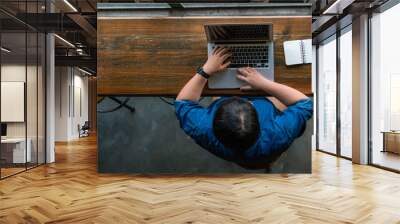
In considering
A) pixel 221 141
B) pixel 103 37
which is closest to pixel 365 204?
pixel 221 141

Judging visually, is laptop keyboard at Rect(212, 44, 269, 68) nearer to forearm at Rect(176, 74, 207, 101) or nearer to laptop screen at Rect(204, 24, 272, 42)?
laptop screen at Rect(204, 24, 272, 42)

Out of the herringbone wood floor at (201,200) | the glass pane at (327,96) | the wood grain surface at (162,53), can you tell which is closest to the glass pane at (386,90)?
the herringbone wood floor at (201,200)

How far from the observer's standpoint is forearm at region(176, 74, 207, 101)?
6.07 ft

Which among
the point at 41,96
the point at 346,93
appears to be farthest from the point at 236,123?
the point at 346,93

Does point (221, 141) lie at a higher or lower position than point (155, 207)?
higher

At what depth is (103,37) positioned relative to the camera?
182cm

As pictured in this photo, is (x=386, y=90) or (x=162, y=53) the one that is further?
(x=386, y=90)

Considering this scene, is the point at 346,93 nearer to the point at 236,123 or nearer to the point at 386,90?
the point at 386,90

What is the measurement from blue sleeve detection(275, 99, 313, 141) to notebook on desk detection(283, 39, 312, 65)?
204 mm

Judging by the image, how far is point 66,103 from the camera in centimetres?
1471

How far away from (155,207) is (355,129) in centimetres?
512

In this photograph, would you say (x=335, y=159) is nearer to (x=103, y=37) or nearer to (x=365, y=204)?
(x=365, y=204)

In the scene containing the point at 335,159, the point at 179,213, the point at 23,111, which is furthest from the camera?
the point at 335,159

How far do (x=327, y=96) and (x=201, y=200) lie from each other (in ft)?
21.2
